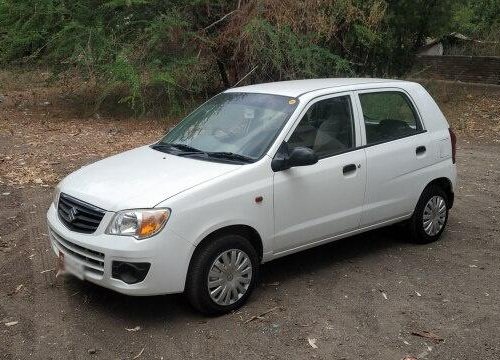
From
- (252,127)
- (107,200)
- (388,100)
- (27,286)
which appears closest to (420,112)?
(388,100)

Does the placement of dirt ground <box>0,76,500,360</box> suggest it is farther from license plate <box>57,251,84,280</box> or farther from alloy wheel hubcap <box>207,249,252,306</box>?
license plate <box>57,251,84,280</box>

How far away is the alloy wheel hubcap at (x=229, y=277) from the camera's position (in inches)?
174

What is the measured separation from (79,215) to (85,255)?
316mm

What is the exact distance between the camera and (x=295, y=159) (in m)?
4.68

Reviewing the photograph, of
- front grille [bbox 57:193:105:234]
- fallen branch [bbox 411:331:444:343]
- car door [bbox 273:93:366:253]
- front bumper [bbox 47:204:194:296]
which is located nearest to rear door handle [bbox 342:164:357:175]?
car door [bbox 273:93:366:253]

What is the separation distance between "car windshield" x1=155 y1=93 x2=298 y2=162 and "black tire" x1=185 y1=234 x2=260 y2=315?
27.5 inches

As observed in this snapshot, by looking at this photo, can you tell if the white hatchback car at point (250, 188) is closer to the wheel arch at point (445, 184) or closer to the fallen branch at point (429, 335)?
the wheel arch at point (445, 184)

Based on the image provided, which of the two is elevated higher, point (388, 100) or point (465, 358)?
point (388, 100)

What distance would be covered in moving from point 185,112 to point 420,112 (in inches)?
361

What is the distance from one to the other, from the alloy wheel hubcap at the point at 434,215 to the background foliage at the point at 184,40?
7.36 m

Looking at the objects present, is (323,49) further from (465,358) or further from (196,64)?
(465,358)

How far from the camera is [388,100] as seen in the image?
19.5 feet

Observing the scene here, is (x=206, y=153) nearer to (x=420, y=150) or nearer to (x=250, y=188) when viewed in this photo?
(x=250, y=188)

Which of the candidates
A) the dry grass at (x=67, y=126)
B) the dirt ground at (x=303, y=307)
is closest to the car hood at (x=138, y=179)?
the dirt ground at (x=303, y=307)
